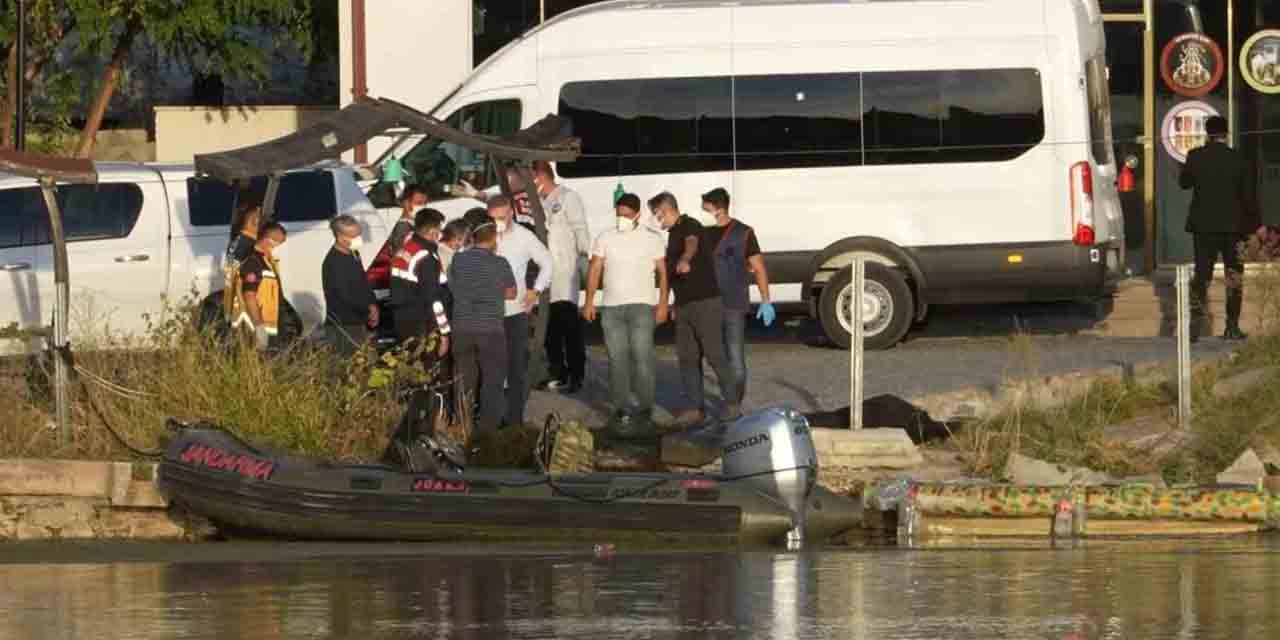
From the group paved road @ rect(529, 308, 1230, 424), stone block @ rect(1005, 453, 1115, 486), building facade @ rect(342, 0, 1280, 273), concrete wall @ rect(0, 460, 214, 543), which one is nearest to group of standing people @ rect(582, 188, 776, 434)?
paved road @ rect(529, 308, 1230, 424)

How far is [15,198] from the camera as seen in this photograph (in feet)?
74.2

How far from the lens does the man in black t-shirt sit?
1989 cm

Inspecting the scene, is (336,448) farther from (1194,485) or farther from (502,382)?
(1194,485)

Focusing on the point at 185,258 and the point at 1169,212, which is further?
the point at 1169,212

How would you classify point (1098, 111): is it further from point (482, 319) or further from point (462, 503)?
point (462, 503)

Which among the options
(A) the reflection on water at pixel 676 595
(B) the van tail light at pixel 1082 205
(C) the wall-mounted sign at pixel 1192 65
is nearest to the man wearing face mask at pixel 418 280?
(A) the reflection on water at pixel 676 595

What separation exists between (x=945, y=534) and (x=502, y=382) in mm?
3231

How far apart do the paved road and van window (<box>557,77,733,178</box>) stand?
Result: 1.55m

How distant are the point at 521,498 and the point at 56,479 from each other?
301cm

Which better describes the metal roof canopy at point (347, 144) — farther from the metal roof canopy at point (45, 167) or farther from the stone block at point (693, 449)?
the stone block at point (693, 449)

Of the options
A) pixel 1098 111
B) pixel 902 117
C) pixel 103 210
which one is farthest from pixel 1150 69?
pixel 103 210

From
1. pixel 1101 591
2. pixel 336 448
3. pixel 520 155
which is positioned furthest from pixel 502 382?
pixel 1101 591

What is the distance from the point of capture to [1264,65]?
28188 millimetres

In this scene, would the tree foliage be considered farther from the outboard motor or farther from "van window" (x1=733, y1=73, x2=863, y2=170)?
the outboard motor
